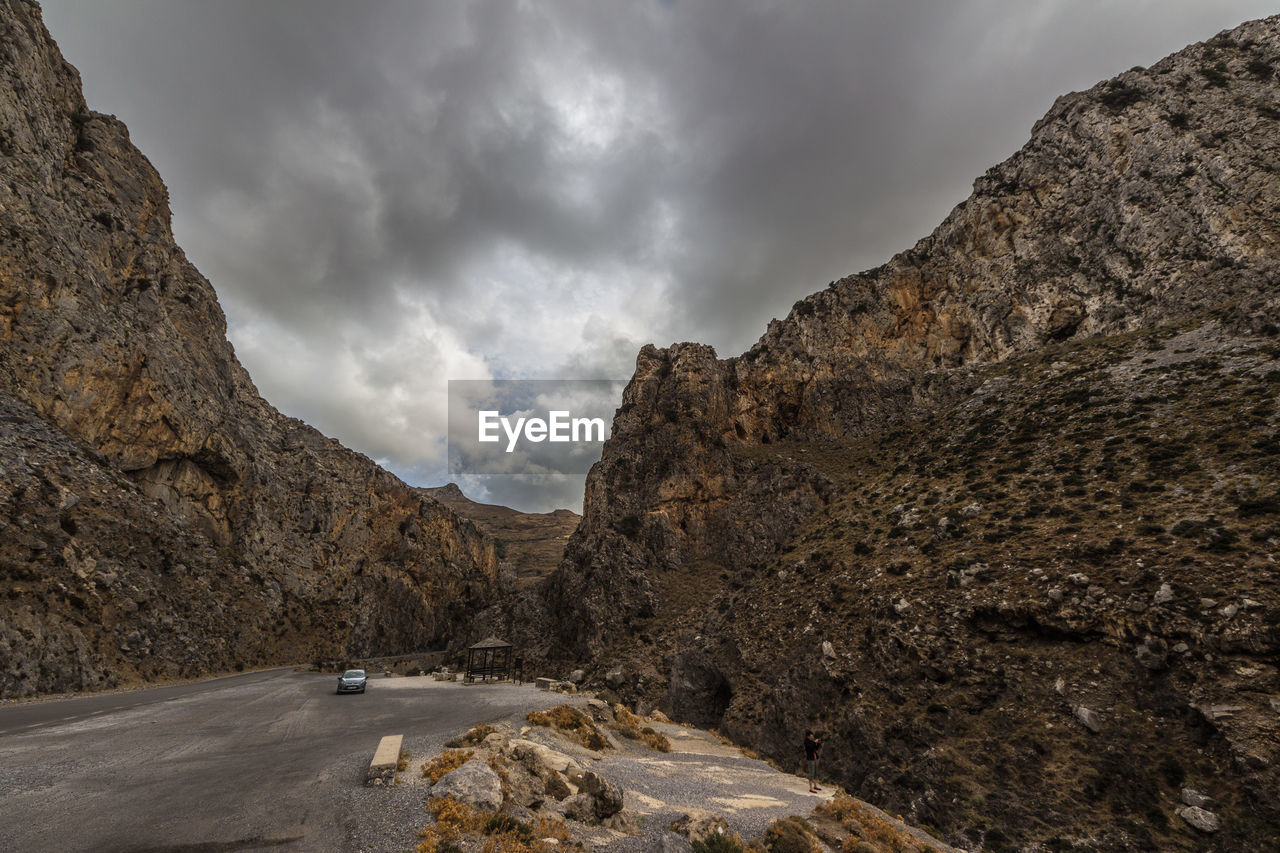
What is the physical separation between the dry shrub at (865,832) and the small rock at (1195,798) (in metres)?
9.39

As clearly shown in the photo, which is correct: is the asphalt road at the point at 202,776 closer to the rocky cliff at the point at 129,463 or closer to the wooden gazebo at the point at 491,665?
the rocky cliff at the point at 129,463

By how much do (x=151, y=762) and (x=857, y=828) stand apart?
2006cm

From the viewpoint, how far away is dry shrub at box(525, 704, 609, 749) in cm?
2178

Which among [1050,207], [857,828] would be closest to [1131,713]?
[857,828]

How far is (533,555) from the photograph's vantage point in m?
178

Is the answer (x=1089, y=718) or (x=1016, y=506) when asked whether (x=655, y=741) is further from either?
(x=1016, y=506)

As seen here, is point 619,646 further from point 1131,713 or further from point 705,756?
point 1131,713

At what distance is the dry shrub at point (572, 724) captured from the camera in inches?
858

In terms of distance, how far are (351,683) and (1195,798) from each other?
41562 millimetres

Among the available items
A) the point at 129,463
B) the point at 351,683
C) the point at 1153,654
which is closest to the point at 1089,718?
the point at 1153,654

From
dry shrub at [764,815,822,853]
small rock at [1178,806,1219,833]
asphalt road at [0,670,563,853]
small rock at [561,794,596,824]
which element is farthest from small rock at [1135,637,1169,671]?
asphalt road at [0,670,563,853]

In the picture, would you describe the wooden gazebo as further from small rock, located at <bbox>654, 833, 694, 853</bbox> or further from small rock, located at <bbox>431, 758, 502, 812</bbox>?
small rock, located at <bbox>654, 833, 694, 853</bbox>

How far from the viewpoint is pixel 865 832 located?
1472cm

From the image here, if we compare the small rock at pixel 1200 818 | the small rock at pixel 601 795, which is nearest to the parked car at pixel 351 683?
the small rock at pixel 601 795
